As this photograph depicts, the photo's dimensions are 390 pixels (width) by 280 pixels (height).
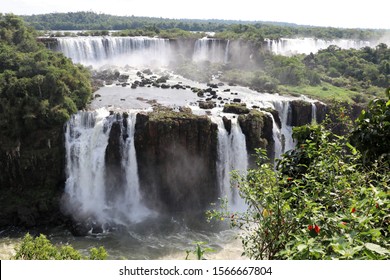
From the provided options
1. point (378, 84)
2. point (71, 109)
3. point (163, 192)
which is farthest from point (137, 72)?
point (378, 84)

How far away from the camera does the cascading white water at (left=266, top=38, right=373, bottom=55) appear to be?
5112 centimetres

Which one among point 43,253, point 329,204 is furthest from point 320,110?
point 329,204

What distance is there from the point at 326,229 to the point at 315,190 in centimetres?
90

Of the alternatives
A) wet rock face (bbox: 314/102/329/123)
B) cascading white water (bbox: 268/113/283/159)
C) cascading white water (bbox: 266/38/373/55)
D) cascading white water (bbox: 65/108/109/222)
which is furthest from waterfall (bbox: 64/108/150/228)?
cascading white water (bbox: 266/38/373/55)

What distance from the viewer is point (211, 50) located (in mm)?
46969

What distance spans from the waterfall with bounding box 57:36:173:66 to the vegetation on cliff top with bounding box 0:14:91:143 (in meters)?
12.8

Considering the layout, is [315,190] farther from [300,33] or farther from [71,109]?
[300,33]

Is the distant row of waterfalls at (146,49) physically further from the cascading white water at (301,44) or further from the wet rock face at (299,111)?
the wet rock face at (299,111)

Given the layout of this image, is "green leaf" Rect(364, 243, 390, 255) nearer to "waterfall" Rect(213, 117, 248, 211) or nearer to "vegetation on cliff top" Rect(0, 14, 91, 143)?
"waterfall" Rect(213, 117, 248, 211)

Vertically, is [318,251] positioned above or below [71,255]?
above

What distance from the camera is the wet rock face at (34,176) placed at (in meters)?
20.4

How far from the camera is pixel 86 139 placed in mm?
21766

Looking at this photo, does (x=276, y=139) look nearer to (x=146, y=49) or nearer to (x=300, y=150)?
(x=300, y=150)

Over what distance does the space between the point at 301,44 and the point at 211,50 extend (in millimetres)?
17985
